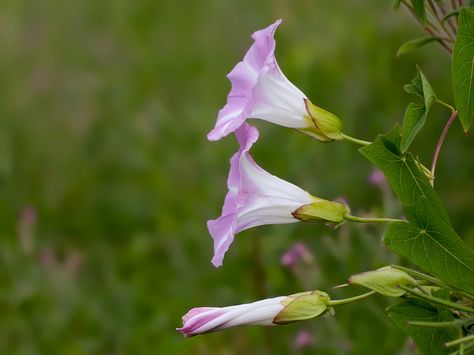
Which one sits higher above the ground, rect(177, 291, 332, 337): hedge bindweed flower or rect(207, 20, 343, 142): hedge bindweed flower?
rect(207, 20, 343, 142): hedge bindweed flower

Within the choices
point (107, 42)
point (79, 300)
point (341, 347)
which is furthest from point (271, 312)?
point (107, 42)

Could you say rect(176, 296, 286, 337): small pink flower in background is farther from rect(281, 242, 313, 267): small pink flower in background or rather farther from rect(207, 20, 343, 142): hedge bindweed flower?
rect(281, 242, 313, 267): small pink flower in background

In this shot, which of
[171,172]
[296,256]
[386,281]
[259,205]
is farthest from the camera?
[171,172]

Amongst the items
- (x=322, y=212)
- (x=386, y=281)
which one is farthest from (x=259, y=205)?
(x=386, y=281)

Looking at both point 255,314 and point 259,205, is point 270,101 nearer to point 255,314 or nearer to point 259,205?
point 259,205

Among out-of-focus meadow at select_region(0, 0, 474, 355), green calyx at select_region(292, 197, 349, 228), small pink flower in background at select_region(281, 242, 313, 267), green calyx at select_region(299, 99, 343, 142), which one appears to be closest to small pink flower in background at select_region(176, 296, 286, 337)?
green calyx at select_region(292, 197, 349, 228)

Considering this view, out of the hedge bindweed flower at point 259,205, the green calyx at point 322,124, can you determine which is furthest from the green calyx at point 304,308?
the green calyx at point 322,124

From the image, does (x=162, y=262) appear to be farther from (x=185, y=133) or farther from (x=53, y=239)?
(x=185, y=133)
